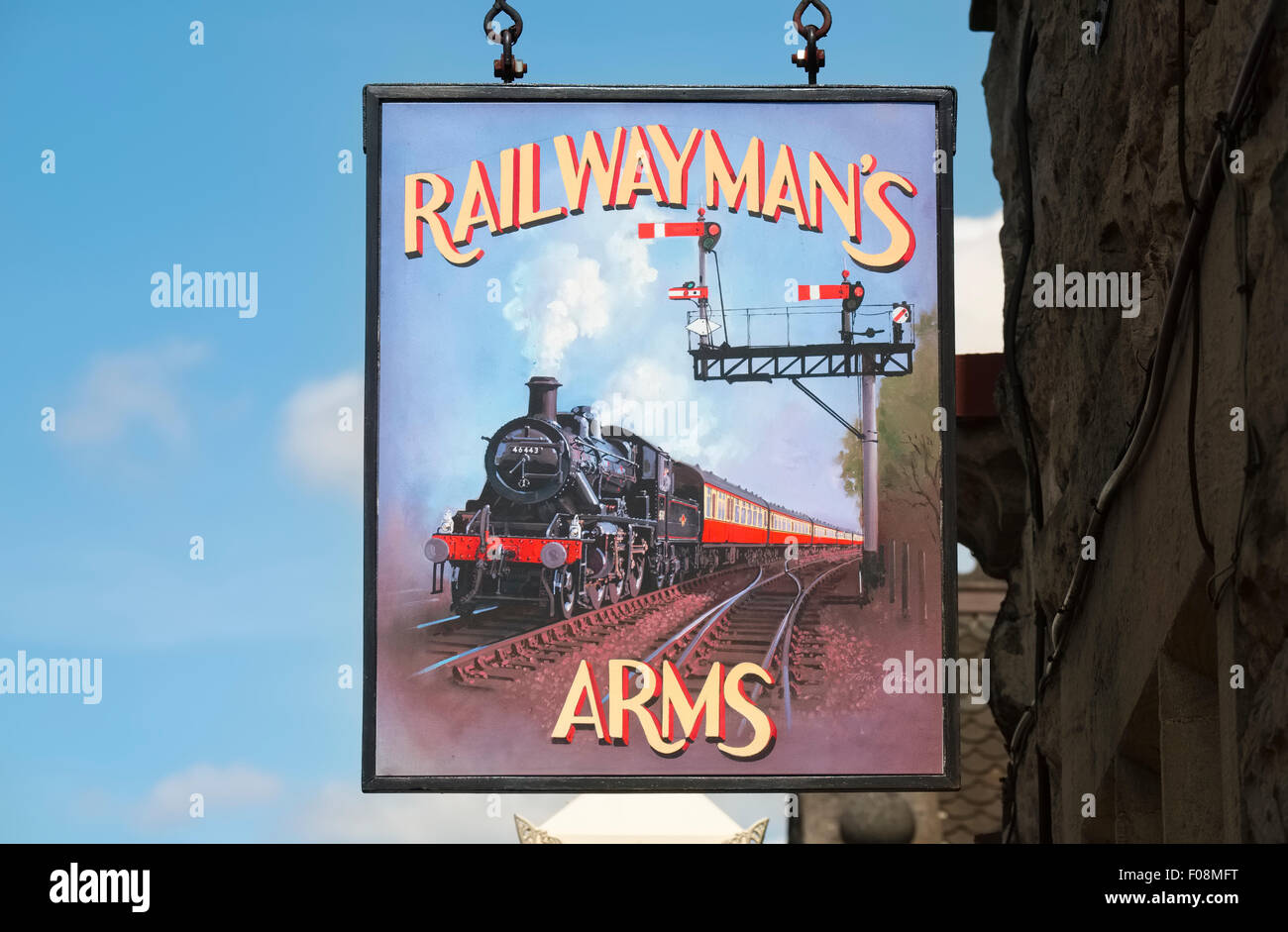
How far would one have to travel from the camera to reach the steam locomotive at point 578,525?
6.75 metres

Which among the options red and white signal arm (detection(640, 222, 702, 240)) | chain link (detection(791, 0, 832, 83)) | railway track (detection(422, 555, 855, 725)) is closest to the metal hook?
chain link (detection(791, 0, 832, 83))

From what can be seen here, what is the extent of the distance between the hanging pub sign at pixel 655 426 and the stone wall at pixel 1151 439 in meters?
0.71

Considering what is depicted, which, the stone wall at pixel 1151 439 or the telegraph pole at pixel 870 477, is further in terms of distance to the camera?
the telegraph pole at pixel 870 477

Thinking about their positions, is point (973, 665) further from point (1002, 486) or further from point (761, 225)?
point (1002, 486)

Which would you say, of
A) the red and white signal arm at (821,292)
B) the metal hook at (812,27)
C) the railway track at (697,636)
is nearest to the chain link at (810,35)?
the metal hook at (812,27)

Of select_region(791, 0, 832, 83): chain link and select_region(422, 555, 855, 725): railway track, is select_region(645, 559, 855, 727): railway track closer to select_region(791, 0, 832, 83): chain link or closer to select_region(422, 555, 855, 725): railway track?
select_region(422, 555, 855, 725): railway track

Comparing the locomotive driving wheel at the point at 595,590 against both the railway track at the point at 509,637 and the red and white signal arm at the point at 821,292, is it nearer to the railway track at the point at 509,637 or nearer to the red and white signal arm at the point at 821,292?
the railway track at the point at 509,637

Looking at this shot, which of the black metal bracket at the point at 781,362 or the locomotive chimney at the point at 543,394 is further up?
the black metal bracket at the point at 781,362

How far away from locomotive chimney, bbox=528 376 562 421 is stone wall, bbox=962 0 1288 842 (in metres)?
2.46

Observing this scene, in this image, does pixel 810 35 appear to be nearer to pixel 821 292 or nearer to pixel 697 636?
pixel 821 292

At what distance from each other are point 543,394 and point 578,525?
68 cm

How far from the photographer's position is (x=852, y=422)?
686 cm

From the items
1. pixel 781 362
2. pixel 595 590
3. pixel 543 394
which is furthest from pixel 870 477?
pixel 543 394

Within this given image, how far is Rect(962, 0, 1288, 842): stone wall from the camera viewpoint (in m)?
3.99
